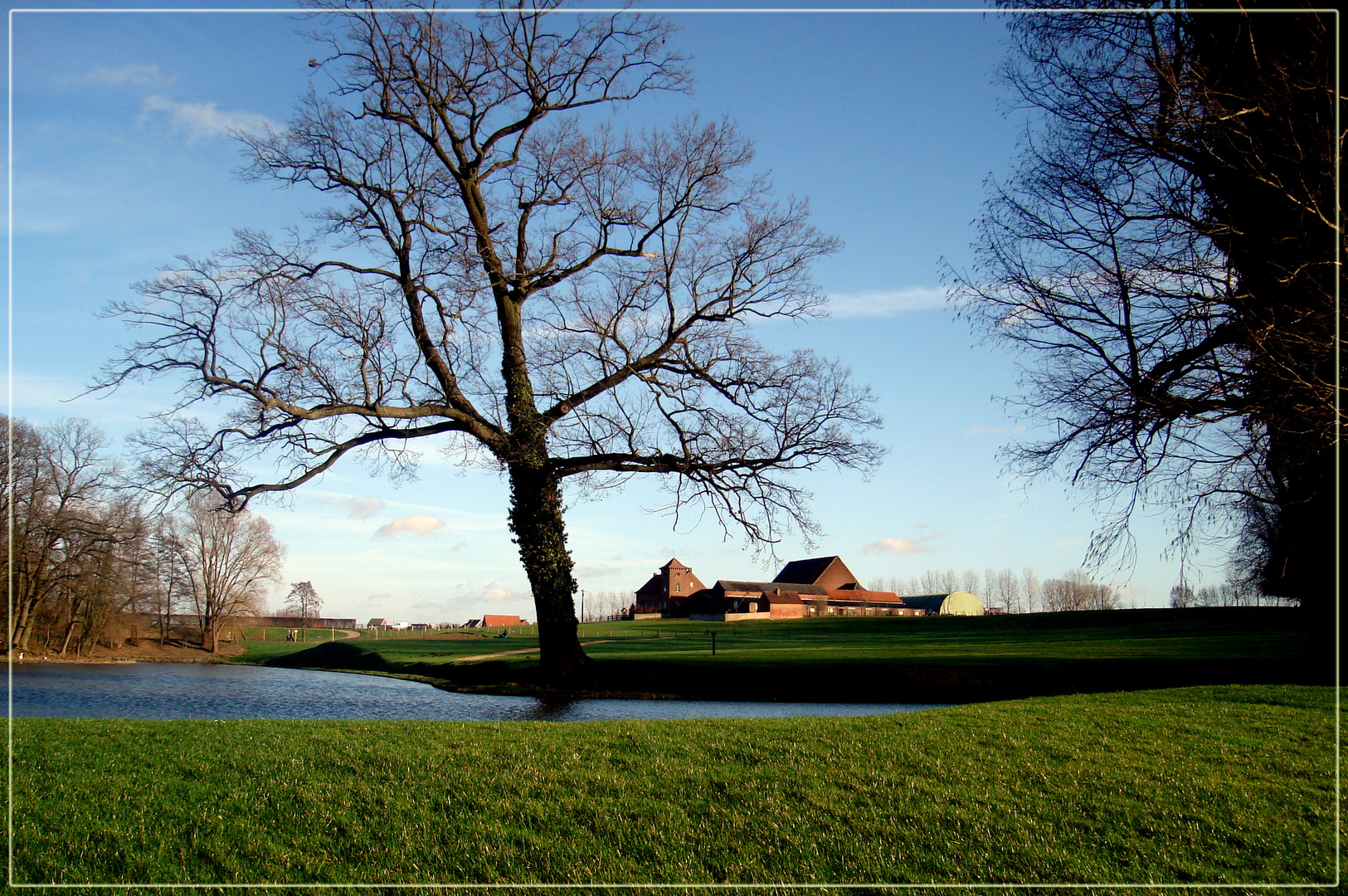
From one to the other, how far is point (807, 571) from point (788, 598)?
37.0 ft

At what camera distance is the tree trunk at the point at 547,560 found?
20.9 metres

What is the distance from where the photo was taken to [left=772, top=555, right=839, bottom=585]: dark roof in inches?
3649

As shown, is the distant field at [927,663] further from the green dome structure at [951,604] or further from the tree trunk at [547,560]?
the green dome structure at [951,604]

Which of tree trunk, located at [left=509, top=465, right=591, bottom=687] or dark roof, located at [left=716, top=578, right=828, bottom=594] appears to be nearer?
tree trunk, located at [left=509, top=465, right=591, bottom=687]

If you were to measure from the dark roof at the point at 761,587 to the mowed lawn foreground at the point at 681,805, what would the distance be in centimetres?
7796

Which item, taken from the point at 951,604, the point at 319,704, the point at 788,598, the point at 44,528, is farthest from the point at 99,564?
the point at 951,604

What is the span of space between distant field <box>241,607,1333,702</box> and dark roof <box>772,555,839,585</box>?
45093 mm

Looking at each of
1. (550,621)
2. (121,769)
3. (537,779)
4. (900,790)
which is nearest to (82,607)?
(550,621)

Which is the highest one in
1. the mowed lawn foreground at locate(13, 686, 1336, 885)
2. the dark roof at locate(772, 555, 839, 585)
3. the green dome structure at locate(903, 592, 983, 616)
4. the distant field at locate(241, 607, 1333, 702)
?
the mowed lawn foreground at locate(13, 686, 1336, 885)

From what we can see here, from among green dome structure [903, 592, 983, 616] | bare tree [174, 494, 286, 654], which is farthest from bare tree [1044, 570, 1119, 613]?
bare tree [174, 494, 286, 654]

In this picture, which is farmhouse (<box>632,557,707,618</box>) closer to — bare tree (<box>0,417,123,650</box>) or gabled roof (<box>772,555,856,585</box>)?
gabled roof (<box>772,555,856,585</box>)

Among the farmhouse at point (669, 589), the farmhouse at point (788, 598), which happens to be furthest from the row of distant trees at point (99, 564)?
the farmhouse at point (669, 589)

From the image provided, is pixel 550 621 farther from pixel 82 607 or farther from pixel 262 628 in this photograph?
pixel 262 628

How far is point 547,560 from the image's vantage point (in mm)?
20797
